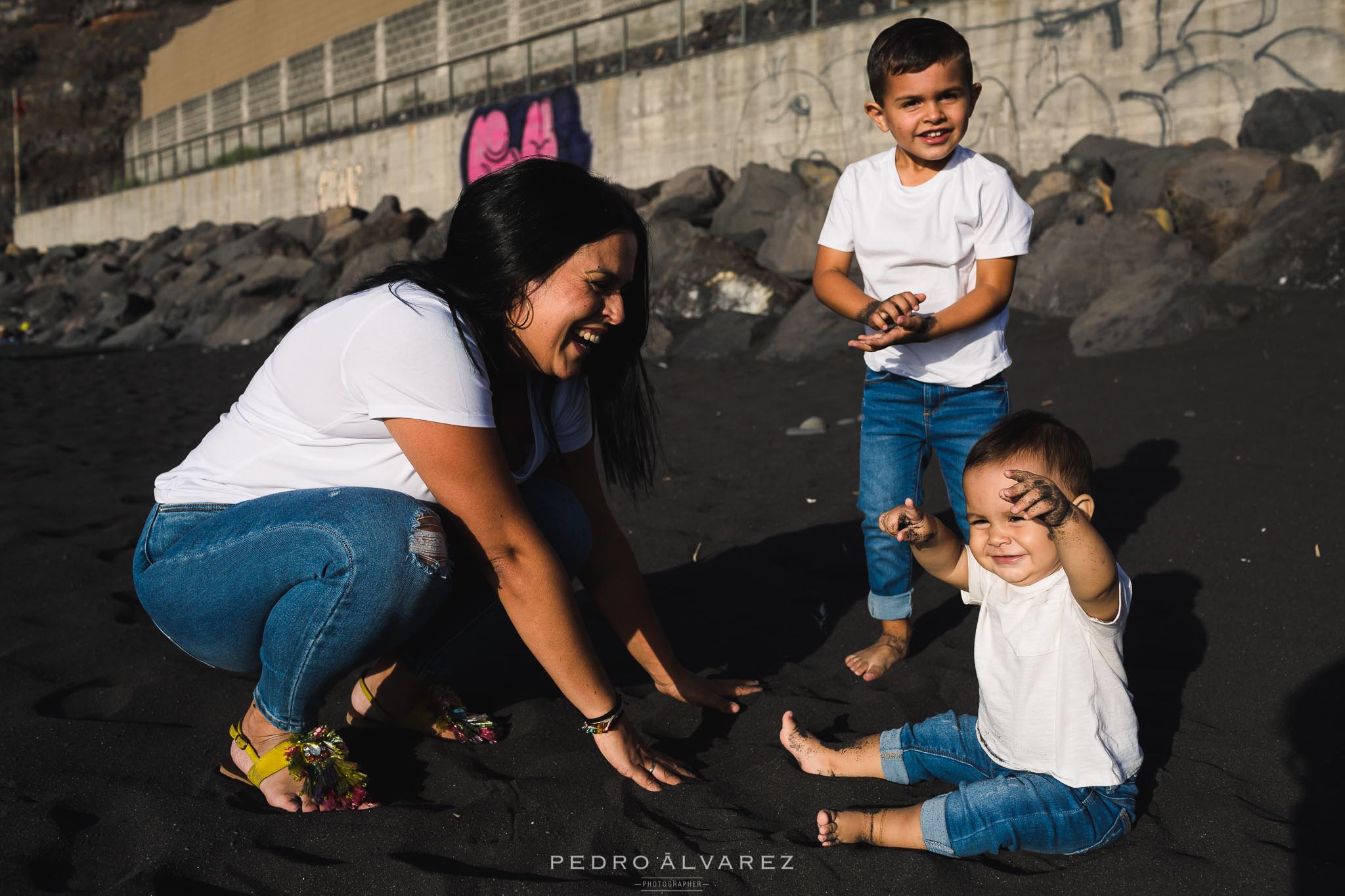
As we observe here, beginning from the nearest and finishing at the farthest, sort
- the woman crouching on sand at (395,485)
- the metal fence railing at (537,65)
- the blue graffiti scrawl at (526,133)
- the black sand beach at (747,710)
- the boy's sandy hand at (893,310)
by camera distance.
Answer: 1. the black sand beach at (747,710)
2. the woman crouching on sand at (395,485)
3. the boy's sandy hand at (893,310)
4. the metal fence railing at (537,65)
5. the blue graffiti scrawl at (526,133)

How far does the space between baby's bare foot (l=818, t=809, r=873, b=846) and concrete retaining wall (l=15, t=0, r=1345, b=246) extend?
888 cm

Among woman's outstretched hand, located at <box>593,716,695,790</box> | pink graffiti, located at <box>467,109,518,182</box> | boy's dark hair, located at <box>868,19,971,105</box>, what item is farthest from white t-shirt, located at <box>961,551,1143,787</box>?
pink graffiti, located at <box>467,109,518,182</box>

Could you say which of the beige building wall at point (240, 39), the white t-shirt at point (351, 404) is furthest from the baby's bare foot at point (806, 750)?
the beige building wall at point (240, 39)

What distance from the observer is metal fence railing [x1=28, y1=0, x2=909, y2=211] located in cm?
1413

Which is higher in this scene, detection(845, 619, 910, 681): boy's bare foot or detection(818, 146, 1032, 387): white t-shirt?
detection(818, 146, 1032, 387): white t-shirt

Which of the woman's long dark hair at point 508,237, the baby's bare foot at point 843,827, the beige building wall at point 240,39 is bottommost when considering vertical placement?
the baby's bare foot at point 843,827

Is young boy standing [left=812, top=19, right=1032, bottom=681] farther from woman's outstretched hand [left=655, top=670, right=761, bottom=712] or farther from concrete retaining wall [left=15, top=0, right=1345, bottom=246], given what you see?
concrete retaining wall [left=15, top=0, right=1345, bottom=246]

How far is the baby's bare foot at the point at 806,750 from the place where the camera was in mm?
2182

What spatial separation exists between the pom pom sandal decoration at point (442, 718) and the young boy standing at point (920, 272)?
0.97 metres

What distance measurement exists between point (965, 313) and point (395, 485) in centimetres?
148

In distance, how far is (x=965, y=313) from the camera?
2619 mm

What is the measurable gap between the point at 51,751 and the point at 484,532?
1163 millimetres

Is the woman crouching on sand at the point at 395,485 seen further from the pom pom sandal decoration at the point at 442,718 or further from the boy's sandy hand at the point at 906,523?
the boy's sandy hand at the point at 906,523

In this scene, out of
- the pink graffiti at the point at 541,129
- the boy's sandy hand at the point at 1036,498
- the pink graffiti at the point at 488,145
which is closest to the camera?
the boy's sandy hand at the point at 1036,498
